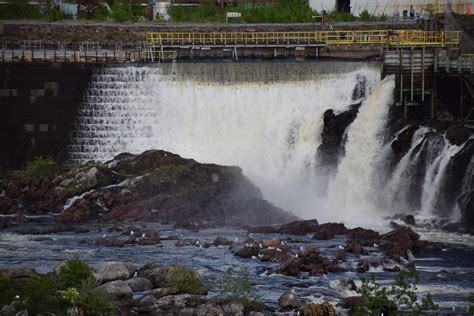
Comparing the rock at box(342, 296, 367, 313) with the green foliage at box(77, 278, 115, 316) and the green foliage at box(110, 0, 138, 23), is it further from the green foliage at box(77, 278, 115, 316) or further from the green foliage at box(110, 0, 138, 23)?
the green foliage at box(110, 0, 138, 23)

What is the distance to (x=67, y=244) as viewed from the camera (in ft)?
245

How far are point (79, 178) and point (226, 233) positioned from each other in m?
13.9

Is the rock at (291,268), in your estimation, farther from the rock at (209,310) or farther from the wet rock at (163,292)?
the rock at (209,310)

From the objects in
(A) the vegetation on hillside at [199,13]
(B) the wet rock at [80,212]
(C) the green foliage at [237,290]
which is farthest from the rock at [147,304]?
(A) the vegetation on hillside at [199,13]

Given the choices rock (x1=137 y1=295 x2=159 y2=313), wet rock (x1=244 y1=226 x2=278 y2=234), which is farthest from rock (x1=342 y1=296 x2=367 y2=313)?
wet rock (x1=244 y1=226 x2=278 y2=234)

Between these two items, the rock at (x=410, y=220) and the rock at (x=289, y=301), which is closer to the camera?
the rock at (x=289, y=301)

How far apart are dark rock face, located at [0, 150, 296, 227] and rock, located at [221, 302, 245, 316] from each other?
2160cm

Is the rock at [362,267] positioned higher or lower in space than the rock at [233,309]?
lower

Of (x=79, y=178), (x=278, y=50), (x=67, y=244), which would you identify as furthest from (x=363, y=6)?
(x=67, y=244)

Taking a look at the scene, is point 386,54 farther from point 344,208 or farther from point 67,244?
point 67,244

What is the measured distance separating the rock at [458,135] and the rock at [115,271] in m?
25.4

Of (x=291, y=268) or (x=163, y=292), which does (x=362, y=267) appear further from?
(x=163, y=292)

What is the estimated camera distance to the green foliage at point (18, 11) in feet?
383

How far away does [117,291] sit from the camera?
6041 centimetres
